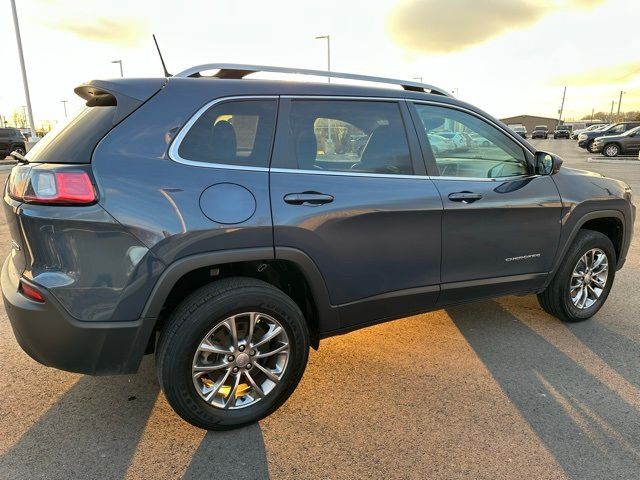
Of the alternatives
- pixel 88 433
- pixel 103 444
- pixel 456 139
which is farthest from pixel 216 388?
pixel 456 139

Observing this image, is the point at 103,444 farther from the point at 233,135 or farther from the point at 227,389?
the point at 233,135

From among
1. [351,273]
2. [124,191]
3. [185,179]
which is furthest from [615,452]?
[124,191]

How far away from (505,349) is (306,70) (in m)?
2.44

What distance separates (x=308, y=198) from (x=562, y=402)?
1952mm

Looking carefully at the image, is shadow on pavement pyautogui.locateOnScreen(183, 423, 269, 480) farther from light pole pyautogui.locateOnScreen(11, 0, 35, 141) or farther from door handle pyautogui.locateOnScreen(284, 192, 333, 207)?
light pole pyautogui.locateOnScreen(11, 0, 35, 141)

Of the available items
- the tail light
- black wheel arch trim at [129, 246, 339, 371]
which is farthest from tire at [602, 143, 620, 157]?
the tail light

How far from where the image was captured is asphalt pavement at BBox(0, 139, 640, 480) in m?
2.22

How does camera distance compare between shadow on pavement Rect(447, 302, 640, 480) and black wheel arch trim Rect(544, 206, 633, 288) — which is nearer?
shadow on pavement Rect(447, 302, 640, 480)

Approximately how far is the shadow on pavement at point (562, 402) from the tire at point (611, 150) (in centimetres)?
2579

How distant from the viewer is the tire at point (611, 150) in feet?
80.6

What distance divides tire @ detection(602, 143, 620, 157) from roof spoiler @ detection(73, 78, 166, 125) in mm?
28145

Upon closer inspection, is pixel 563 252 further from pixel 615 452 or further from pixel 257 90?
pixel 257 90

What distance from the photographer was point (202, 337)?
230 centimetres

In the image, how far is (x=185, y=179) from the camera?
2.20 m
